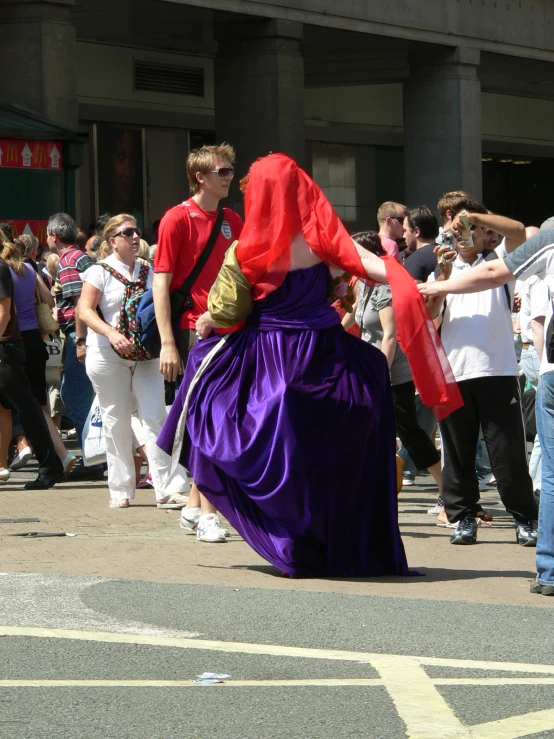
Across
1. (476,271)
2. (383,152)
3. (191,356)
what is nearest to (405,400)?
(191,356)

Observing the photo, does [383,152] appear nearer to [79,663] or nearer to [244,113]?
[244,113]

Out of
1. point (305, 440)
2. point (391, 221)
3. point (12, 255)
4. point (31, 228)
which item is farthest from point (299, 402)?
point (31, 228)

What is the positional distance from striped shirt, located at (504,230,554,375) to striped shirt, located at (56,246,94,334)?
5933mm

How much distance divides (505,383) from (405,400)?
6.44 feet

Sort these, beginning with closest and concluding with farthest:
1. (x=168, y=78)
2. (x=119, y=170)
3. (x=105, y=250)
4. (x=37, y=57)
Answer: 1. (x=105, y=250)
2. (x=37, y=57)
3. (x=119, y=170)
4. (x=168, y=78)

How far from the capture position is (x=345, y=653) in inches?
218

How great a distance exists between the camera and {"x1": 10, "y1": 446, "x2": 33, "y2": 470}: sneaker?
39.4 feet

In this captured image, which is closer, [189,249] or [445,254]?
[445,254]

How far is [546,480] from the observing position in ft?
21.9

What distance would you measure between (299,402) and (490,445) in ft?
5.19

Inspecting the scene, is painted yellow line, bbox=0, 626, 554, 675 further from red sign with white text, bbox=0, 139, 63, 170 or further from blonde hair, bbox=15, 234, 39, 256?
red sign with white text, bbox=0, 139, 63, 170

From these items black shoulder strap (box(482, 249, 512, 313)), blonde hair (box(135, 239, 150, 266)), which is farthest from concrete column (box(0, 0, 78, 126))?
black shoulder strap (box(482, 249, 512, 313))

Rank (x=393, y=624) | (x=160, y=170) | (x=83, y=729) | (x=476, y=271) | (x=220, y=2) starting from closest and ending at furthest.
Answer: (x=83, y=729) → (x=393, y=624) → (x=476, y=271) → (x=220, y=2) → (x=160, y=170)

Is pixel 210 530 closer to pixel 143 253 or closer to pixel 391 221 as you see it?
pixel 143 253
